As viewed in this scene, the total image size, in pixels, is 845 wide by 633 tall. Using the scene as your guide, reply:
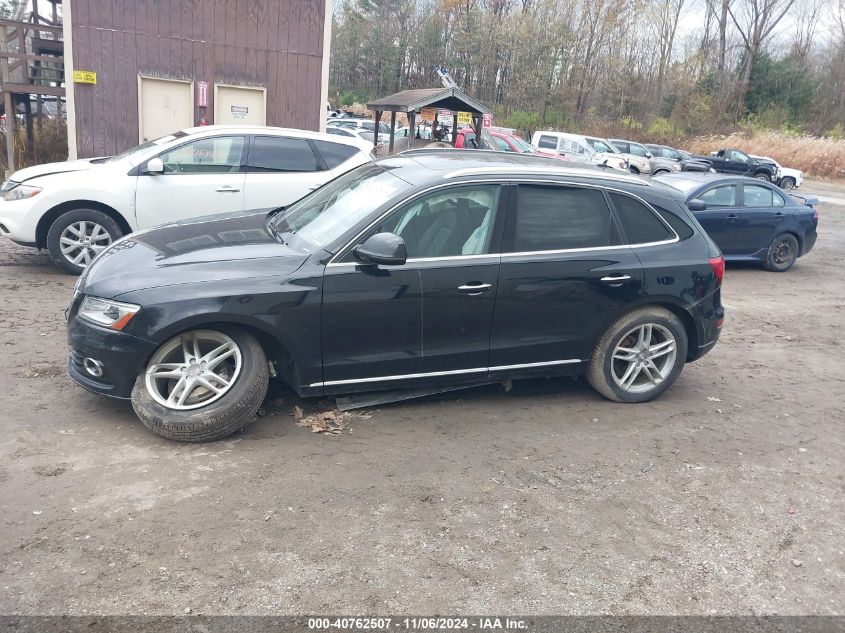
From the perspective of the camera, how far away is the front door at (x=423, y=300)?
4586 millimetres

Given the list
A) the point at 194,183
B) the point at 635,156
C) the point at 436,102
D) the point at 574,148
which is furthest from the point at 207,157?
the point at 635,156

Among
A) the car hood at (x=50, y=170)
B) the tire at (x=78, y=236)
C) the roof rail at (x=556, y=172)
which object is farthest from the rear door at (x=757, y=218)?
the car hood at (x=50, y=170)

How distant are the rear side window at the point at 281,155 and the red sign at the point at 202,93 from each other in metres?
5.97

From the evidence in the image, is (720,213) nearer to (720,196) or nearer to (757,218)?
(720,196)

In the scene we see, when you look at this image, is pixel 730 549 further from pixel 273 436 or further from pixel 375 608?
pixel 273 436

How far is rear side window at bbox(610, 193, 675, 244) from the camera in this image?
17.5 ft

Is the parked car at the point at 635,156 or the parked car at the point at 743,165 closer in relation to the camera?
the parked car at the point at 635,156

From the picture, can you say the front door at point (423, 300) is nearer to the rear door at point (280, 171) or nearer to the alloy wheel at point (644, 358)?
the alloy wheel at point (644, 358)

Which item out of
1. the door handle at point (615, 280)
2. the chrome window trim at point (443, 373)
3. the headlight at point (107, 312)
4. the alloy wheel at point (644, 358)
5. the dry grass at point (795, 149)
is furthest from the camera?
the dry grass at point (795, 149)

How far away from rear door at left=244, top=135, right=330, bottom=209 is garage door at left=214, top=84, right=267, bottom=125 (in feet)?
20.1

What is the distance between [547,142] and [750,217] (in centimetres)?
1558

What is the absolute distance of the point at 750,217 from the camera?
11438 mm

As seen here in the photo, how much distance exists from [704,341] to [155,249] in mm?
4023

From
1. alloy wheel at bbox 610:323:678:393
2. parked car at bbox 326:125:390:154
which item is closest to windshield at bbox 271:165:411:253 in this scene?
alloy wheel at bbox 610:323:678:393
